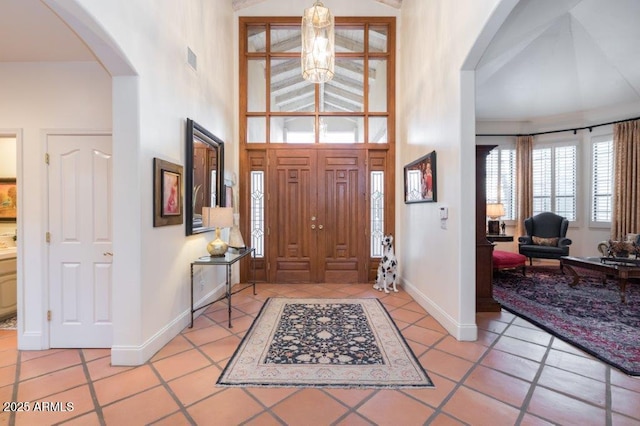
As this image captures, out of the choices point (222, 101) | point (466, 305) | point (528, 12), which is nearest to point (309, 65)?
point (222, 101)

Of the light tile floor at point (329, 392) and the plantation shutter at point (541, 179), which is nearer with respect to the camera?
the light tile floor at point (329, 392)

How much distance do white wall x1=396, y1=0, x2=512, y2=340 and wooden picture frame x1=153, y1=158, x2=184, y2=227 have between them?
112 inches

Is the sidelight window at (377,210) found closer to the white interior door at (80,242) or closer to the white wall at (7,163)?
the white interior door at (80,242)

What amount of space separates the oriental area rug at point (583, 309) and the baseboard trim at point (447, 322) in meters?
0.90

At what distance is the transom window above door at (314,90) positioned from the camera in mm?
5055

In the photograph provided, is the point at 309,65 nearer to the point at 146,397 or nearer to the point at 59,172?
the point at 59,172

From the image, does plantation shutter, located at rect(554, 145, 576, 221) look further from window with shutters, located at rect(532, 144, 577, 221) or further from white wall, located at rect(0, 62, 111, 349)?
white wall, located at rect(0, 62, 111, 349)

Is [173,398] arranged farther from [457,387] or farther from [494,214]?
[494,214]

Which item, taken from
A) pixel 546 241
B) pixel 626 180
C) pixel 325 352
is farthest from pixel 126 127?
pixel 626 180

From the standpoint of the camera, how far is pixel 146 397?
6.32 feet

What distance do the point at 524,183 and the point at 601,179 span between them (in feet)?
4.63

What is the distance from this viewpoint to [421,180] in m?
3.85

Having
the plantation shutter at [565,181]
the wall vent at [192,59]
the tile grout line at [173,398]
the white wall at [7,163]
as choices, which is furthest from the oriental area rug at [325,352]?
the plantation shutter at [565,181]

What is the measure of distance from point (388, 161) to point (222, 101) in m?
2.91
